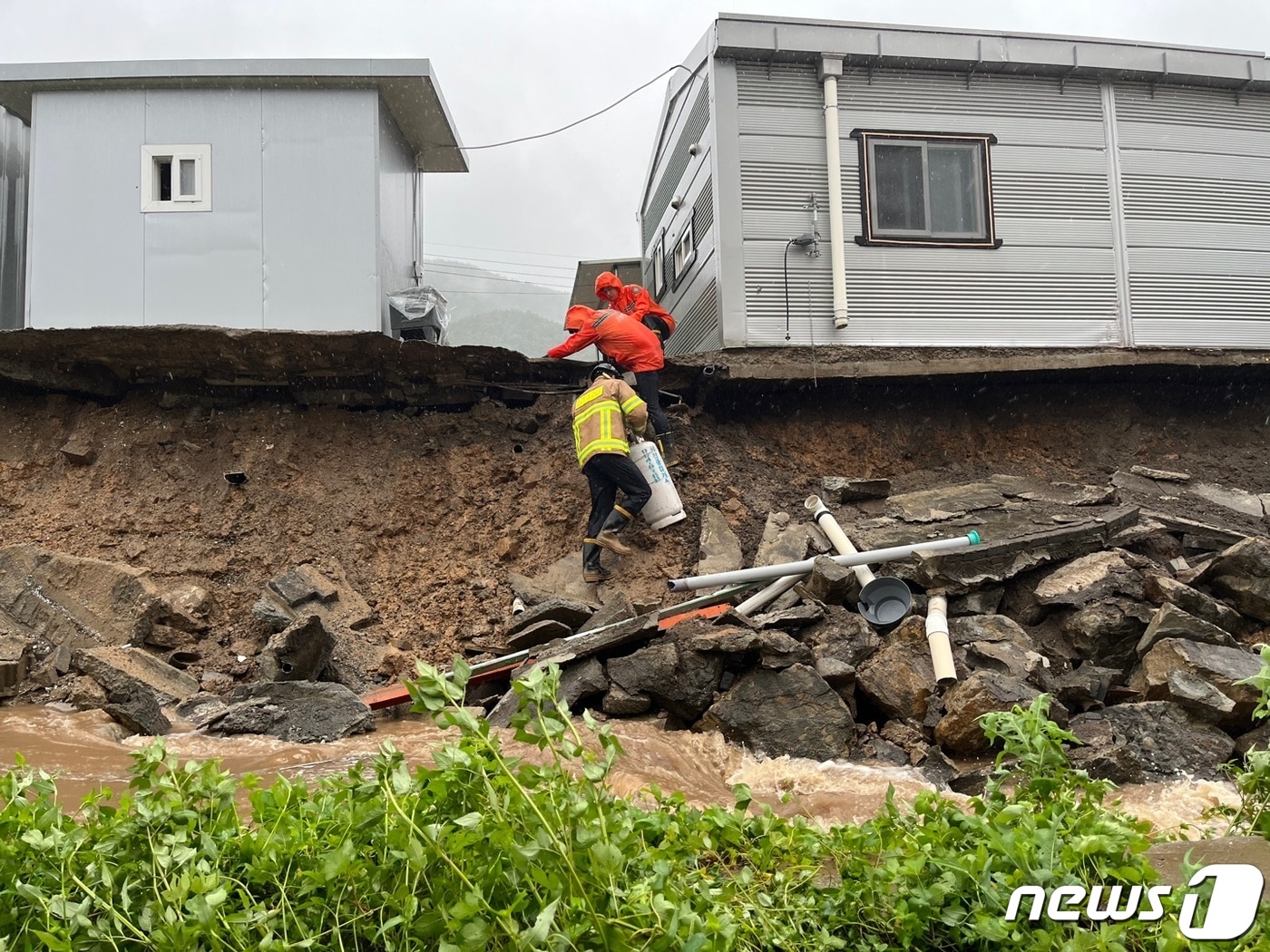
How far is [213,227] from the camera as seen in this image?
1013 centimetres

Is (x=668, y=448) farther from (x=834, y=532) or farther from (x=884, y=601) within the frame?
(x=884, y=601)

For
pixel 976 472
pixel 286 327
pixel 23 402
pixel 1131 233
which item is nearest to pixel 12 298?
pixel 23 402

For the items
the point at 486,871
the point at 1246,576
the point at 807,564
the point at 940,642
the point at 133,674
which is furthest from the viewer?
the point at 807,564

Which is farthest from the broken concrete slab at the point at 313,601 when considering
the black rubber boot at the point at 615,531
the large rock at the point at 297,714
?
the black rubber boot at the point at 615,531

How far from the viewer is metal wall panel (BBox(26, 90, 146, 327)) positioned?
32.8 ft

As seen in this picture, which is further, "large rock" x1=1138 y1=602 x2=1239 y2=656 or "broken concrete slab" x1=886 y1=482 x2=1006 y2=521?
"broken concrete slab" x1=886 y1=482 x2=1006 y2=521

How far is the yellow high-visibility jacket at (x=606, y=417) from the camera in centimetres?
849

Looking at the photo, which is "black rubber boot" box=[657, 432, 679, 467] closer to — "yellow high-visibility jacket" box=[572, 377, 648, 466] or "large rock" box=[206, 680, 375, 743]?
"yellow high-visibility jacket" box=[572, 377, 648, 466]

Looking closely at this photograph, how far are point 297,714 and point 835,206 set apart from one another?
23.7ft

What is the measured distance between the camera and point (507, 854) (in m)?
2.30

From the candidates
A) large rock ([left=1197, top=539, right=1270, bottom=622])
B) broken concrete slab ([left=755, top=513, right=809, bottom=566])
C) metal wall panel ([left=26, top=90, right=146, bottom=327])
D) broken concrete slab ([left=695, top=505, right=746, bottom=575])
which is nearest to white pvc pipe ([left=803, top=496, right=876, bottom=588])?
broken concrete slab ([left=755, top=513, right=809, bottom=566])

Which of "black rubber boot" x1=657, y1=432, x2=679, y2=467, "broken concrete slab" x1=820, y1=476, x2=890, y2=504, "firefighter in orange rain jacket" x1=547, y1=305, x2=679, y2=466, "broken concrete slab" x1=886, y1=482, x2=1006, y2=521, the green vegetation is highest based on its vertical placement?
"firefighter in orange rain jacket" x1=547, y1=305, x2=679, y2=466

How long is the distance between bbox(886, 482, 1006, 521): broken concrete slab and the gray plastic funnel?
1522 mm

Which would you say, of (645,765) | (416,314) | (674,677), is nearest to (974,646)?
(674,677)
